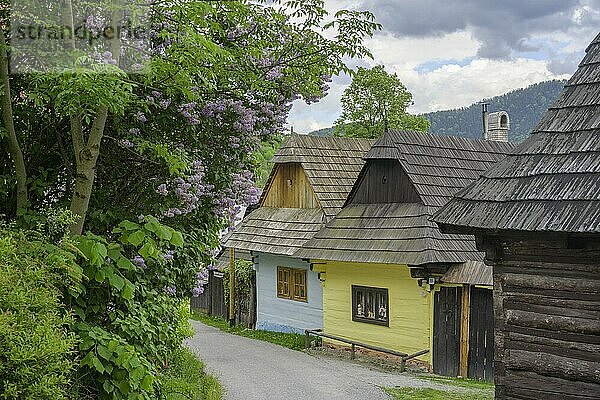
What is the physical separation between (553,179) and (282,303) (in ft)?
46.2

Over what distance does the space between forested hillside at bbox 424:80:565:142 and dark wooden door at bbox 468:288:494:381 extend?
204 ft

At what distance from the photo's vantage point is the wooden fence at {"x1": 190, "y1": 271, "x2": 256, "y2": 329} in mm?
21172

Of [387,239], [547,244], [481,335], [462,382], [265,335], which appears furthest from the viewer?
[265,335]

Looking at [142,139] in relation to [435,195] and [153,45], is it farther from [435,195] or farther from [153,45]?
[435,195]

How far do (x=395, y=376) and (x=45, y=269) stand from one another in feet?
32.3

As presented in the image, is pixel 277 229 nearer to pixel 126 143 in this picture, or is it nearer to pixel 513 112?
pixel 126 143

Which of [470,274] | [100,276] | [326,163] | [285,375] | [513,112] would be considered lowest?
[285,375]

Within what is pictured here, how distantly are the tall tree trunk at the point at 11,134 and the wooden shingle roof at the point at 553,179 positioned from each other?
3526 mm

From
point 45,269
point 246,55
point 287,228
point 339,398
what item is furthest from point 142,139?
point 287,228

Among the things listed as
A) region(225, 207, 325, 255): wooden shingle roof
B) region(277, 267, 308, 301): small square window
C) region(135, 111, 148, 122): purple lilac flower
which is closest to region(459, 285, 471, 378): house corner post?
region(225, 207, 325, 255): wooden shingle roof

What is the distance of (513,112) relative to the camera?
286 feet

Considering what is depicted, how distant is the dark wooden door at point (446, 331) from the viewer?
13.9m

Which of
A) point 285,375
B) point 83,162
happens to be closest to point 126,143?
point 83,162

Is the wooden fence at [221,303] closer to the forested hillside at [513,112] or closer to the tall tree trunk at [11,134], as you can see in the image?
the tall tree trunk at [11,134]
